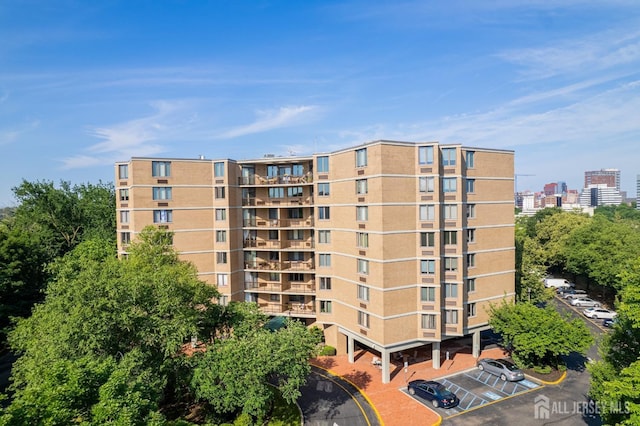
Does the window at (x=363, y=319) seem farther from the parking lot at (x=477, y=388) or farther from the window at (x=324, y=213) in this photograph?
the window at (x=324, y=213)

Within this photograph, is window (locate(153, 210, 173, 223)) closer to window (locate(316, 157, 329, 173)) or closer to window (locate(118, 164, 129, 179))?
window (locate(118, 164, 129, 179))

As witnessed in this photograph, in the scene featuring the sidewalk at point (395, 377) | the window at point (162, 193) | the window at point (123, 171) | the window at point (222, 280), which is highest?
the window at point (123, 171)

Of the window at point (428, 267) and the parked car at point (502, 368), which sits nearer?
the parked car at point (502, 368)

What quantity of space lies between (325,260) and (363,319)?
24.7 feet

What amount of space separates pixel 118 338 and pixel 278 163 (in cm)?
2528

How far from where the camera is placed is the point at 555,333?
28719 mm

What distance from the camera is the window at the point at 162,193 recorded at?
37.4m

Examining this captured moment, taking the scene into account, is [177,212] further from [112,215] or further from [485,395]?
[485,395]

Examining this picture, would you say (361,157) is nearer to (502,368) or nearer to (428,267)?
(428,267)

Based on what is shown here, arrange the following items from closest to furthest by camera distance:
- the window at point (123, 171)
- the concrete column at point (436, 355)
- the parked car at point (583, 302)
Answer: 1. the concrete column at point (436, 355)
2. the window at point (123, 171)
3. the parked car at point (583, 302)

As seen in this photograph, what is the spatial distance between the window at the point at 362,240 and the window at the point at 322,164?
314 inches

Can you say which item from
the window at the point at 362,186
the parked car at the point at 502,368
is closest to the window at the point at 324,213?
the window at the point at 362,186

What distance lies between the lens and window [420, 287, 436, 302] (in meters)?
30.4

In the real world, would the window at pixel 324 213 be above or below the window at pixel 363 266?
above
